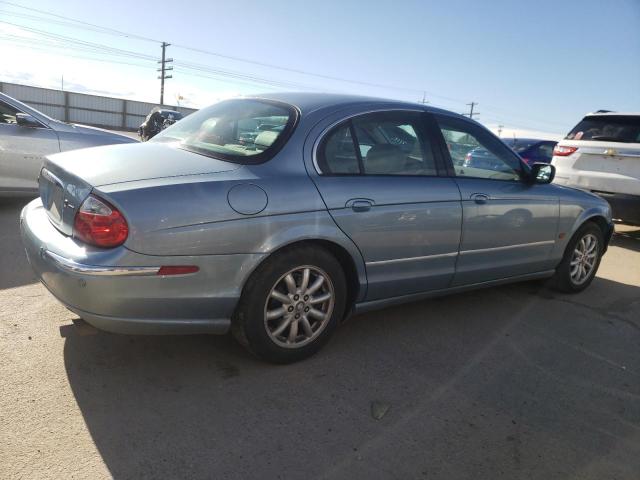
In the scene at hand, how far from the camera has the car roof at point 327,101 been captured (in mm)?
3139

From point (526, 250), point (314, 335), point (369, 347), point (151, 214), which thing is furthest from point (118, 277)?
point (526, 250)

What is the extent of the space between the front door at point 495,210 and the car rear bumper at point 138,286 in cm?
173

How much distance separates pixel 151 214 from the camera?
2.35m

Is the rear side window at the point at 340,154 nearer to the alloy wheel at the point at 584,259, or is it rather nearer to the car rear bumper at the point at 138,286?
the car rear bumper at the point at 138,286

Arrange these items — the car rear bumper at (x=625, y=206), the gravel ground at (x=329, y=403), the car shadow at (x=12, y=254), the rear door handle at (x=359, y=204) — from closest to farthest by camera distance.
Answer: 1. the gravel ground at (x=329, y=403)
2. the rear door handle at (x=359, y=204)
3. the car shadow at (x=12, y=254)
4. the car rear bumper at (x=625, y=206)

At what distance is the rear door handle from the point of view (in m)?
2.95

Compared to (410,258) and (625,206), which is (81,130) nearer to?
(410,258)

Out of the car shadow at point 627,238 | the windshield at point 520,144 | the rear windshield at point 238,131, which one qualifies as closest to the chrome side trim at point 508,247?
the rear windshield at point 238,131

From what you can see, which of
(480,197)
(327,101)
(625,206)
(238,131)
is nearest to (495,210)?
(480,197)

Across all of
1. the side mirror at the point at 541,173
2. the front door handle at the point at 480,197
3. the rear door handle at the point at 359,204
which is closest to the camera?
the rear door handle at the point at 359,204

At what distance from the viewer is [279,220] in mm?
2654

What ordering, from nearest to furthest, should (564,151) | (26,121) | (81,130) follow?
(26,121) < (81,130) < (564,151)

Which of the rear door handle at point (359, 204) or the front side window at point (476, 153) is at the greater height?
the front side window at point (476, 153)

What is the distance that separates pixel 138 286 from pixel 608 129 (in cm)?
684
